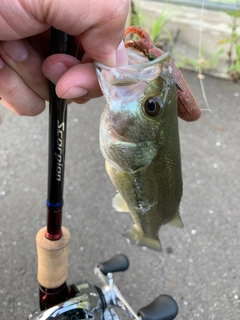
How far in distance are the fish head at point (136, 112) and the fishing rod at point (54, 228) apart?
14 centimetres

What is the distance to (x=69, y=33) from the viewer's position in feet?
3.40

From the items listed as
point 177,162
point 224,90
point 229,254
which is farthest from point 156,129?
point 224,90

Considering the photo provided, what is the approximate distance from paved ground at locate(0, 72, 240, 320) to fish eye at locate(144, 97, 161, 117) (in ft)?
3.86

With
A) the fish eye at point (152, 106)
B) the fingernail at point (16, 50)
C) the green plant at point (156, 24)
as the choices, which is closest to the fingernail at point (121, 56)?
the fish eye at point (152, 106)

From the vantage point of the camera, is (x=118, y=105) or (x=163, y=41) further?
(x=163, y=41)

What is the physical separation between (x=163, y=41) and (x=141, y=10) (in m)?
0.63

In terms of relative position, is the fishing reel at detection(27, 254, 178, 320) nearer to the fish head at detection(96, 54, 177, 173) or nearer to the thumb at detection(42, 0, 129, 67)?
the fish head at detection(96, 54, 177, 173)

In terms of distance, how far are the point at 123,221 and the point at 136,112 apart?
1.33 meters

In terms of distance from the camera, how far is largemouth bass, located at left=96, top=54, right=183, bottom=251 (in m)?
1.07

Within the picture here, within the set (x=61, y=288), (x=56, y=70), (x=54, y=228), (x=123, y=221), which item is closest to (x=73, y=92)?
(x=56, y=70)

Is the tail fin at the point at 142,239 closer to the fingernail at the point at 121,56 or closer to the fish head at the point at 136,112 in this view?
the fish head at the point at 136,112

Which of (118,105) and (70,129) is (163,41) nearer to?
(70,129)

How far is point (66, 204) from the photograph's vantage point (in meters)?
2.49

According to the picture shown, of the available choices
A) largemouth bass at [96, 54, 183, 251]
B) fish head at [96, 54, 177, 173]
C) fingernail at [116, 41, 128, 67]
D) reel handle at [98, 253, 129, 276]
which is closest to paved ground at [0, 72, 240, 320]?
reel handle at [98, 253, 129, 276]
